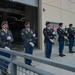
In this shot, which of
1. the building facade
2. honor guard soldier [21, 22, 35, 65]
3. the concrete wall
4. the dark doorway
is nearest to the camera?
honor guard soldier [21, 22, 35, 65]

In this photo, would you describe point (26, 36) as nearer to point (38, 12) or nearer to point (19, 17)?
point (38, 12)

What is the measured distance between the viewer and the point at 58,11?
52.7ft

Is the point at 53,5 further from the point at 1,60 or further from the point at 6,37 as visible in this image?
the point at 1,60

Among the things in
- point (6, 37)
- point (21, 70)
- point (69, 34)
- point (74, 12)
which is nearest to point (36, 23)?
point (69, 34)

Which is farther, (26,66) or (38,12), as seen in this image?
(38,12)

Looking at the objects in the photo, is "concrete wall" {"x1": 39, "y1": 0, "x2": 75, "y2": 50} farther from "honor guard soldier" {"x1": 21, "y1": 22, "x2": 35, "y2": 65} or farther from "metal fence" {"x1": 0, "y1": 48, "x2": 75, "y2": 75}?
"metal fence" {"x1": 0, "y1": 48, "x2": 75, "y2": 75}

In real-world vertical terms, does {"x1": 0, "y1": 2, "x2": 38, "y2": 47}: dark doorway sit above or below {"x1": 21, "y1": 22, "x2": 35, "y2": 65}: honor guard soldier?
above

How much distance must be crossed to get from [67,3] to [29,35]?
1101cm

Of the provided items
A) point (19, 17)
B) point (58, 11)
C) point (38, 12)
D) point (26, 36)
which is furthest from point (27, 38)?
point (19, 17)

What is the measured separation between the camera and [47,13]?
14352 millimetres

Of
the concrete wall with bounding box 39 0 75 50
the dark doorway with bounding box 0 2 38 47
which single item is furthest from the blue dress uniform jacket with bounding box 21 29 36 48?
the dark doorway with bounding box 0 2 38 47

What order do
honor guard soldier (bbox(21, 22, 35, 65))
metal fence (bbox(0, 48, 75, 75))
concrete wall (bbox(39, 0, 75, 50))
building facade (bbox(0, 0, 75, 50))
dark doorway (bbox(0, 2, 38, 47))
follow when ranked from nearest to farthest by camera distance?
metal fence (bbox(0, 48, 75, 75)), honor guard soldier (bbox(21, 22, 35, 65)), building facade (bbox(0, 0, 75, 50)), concrete wall (bbox(39, 0, 75, 50)), dark doorway (bbox(0, 2, 38, 47))

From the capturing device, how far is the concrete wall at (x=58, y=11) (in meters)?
13.9

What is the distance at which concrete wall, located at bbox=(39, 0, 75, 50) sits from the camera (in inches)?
547
